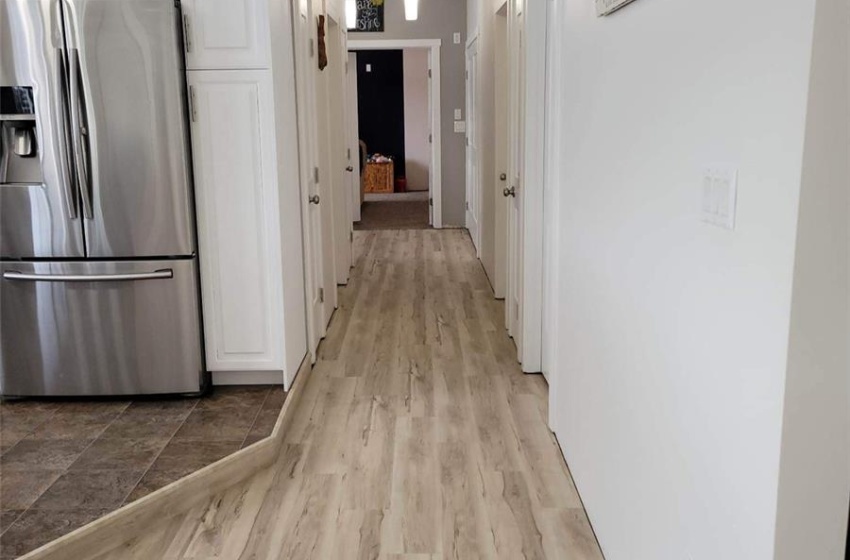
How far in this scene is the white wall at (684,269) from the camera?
122 centimetres

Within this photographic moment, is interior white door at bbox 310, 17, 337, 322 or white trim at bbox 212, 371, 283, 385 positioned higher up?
interior white door at bbox 310, 17, 337, 322

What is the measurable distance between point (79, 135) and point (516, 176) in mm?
2180

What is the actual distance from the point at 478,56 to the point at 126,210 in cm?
390

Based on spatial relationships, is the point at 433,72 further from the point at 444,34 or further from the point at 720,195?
the point at 720,195

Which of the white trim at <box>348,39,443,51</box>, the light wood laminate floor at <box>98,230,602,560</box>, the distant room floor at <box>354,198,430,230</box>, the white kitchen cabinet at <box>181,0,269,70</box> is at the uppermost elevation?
the white trim at <box>348,39,443,51</box>

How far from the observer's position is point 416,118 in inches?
506

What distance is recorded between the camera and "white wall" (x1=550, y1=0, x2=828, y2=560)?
1.22m

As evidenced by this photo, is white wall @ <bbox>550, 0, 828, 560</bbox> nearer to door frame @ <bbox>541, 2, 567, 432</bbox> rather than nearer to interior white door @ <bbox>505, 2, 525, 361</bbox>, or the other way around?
door frame @ <bbox>541, 2, 567, 432</bbox>

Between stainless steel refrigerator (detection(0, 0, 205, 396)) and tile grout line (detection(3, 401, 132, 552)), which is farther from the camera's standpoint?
stainless steel refrigerator (detection(0, 0, 205, 396))

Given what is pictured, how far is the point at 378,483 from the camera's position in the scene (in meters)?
2.86

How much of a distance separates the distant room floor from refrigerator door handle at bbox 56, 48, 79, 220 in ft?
19.4

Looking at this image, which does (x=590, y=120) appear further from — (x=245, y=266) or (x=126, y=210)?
(x=126, y=210)

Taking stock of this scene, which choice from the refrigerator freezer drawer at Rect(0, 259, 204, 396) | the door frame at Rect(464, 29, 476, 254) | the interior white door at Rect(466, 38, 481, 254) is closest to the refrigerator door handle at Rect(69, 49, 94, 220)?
the refrigerator freezer drawer at Rect(0, 259, 204, 396)

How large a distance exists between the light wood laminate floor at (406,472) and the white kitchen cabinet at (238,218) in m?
0.45
